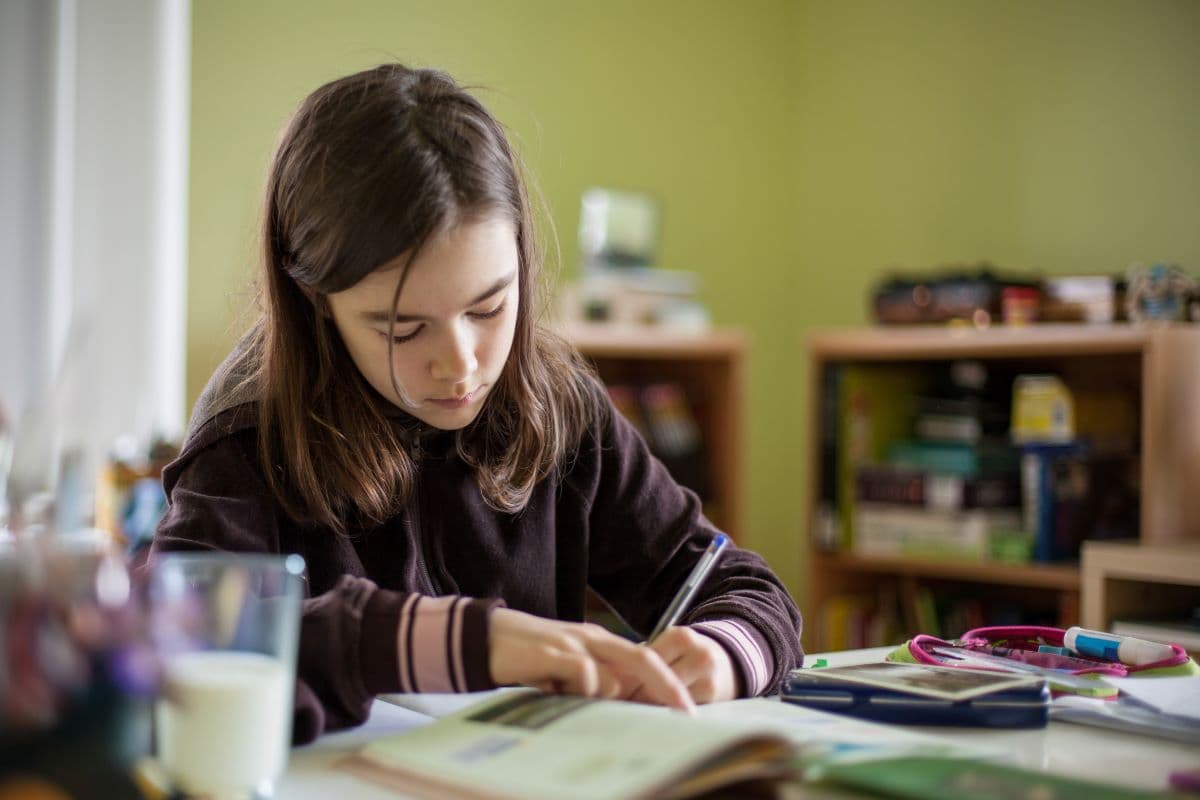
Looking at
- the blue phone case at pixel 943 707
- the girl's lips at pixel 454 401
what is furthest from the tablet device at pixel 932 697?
the girl's lips at pixel 454 401

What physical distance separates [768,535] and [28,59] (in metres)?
2.17

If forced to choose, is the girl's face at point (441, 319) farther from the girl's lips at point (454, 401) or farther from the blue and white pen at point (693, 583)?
the blue and white pen at point (693, 583)

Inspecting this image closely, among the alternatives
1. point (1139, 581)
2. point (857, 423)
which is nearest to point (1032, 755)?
point (1139, 581)

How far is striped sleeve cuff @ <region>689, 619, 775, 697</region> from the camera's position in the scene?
943mm

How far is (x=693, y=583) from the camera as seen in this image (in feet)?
3.71

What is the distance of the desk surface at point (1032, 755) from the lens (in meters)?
0.71

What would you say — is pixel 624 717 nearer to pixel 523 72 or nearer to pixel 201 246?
pixel 201 246

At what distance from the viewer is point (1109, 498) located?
7.87 feet

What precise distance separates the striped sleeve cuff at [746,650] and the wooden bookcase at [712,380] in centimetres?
159

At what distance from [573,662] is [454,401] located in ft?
1.07

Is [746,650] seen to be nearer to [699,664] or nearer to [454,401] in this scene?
[699,664]

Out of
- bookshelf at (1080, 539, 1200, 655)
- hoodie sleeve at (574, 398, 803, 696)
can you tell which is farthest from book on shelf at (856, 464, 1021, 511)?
hoodie sleeve at (574, 398, 803, 696)

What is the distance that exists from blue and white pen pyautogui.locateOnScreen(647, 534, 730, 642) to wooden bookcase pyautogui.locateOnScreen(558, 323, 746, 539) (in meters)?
1.38

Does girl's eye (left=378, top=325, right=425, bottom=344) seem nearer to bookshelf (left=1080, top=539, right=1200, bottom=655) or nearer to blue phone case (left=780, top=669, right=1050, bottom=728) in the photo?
blue phone case (left=780, top=669, right=1050, bottom=728)
